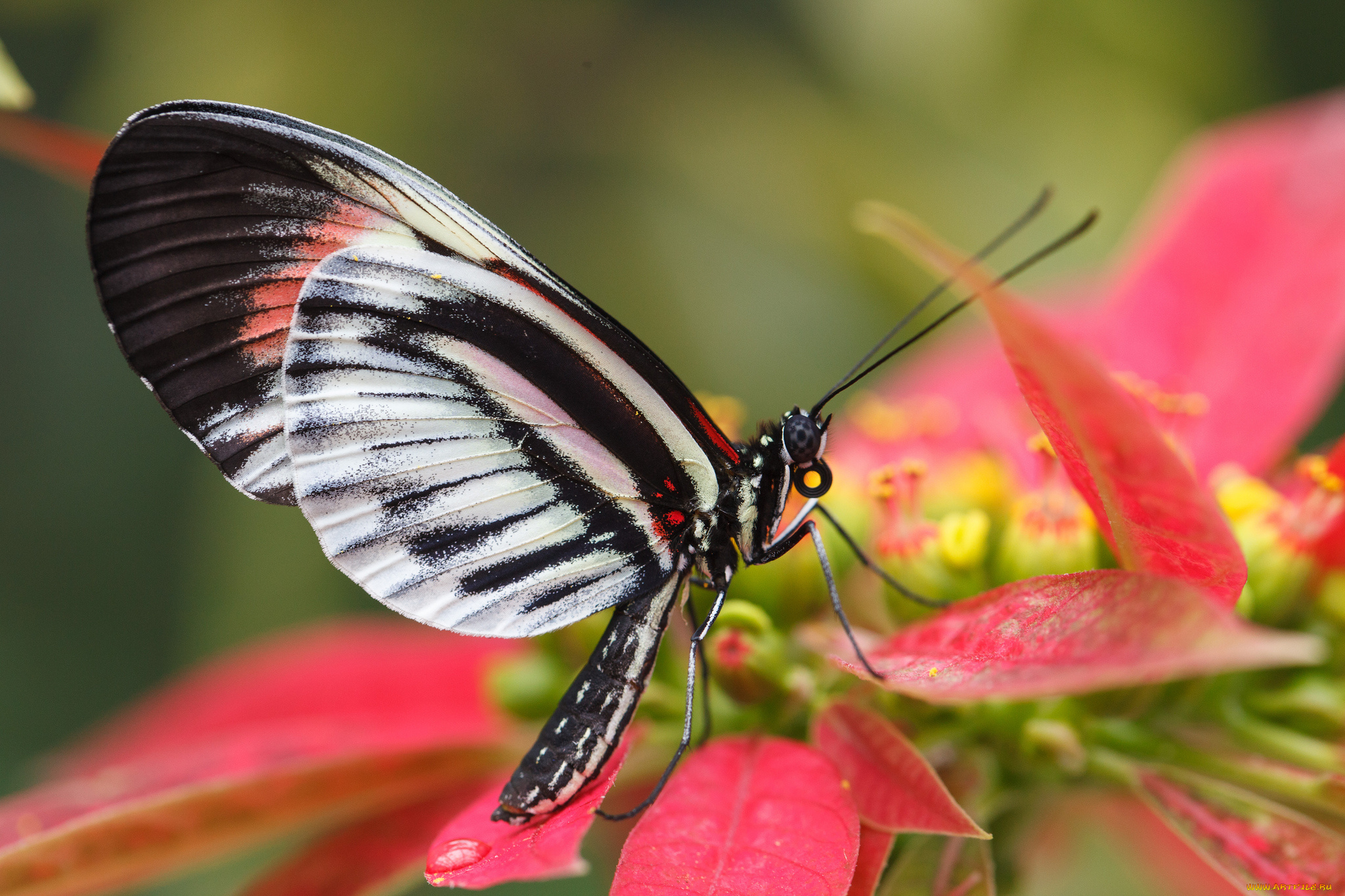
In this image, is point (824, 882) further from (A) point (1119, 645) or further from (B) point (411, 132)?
(B) point (411, 132)

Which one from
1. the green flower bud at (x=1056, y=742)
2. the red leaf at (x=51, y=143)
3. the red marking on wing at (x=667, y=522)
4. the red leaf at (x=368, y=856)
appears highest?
the red leaf at (x=51, y=143)

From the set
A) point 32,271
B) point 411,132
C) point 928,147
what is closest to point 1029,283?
point 928,147

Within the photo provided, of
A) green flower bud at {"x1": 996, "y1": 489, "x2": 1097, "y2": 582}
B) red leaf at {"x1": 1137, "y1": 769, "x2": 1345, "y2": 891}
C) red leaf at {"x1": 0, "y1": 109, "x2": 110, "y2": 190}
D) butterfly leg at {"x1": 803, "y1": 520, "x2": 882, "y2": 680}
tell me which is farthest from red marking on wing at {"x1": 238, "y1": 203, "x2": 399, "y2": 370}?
red leaf at {"x1": 1137, "y1": 769, "x2": 1345, "y2": 891}

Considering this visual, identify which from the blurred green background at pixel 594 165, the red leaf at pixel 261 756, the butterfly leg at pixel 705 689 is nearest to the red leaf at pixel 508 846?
the butterfly leg at pixel 705 689

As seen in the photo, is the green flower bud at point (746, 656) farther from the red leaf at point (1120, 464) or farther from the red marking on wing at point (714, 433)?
the red leaf at point (1120, 464)

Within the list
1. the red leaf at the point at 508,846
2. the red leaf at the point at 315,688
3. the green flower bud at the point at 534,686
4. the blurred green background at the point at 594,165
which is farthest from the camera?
the blurred green background at the point at 594,165

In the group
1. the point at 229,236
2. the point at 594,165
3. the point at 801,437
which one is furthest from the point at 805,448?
the point at 594,165
